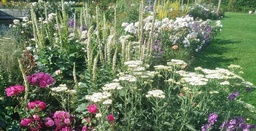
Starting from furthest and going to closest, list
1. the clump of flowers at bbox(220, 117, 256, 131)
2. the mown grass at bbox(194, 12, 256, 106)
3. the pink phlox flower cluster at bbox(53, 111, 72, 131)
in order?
the mown grass at bbox(194, 12, 256, 106) < the pink phlox flower cluster at bbox(53, 111, 72, 131) < the clump of flowers at bbox(220, 117, 256, 131)

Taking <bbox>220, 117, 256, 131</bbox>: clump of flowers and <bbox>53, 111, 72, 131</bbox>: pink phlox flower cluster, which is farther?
<bbox>53, 111, 72, 131</bbox>: pink phlox flower cluster

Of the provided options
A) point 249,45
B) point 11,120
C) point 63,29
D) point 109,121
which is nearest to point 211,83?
point 109,121

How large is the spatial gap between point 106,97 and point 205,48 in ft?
24.4

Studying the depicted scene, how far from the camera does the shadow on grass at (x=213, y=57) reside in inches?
299

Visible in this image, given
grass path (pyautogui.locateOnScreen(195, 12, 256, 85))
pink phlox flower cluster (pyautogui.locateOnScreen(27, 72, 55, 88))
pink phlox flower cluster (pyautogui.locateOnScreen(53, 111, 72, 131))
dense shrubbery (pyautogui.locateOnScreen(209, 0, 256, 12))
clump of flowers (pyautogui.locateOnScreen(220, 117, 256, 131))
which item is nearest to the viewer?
clump of flowers (pyautogui.locateOnScreen(220, 117, 256, 131))

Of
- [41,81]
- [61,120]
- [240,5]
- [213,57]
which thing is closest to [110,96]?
[61,120]

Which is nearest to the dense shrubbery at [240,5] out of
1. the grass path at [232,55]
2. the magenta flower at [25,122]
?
the grass path at [232,55]

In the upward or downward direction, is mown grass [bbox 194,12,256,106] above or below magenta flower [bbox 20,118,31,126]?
below

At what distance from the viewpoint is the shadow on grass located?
7.59m

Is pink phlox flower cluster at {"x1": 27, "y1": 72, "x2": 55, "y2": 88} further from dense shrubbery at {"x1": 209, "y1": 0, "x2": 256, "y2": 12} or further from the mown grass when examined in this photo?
dense shrubbery at {"x1": 209, "y1": 0, "x2": 256, "y2": 12}

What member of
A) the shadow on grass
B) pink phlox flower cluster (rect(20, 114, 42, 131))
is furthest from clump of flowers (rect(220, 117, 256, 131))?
the shadow on grass

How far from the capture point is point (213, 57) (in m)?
8.48

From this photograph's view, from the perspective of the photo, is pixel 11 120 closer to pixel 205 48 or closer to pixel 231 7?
pixel 205 48

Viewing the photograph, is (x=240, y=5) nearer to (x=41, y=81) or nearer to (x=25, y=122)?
(x=41, y=81)
